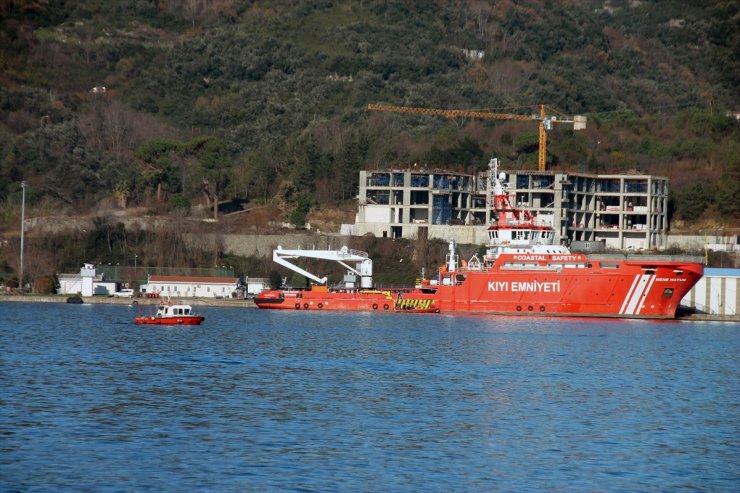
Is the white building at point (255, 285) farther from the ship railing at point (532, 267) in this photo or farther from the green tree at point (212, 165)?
the ship railing at point (532, 267)

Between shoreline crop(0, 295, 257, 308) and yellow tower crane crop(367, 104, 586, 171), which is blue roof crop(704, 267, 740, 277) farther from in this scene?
yellow tower crane crop(367, 104, 586, 171)

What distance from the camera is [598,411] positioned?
130 ft

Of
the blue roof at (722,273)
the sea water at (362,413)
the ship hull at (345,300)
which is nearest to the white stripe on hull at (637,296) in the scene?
the blue roof at (722,273)

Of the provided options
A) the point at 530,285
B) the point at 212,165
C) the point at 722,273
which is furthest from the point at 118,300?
the point at 722,273

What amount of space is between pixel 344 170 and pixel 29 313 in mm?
52713

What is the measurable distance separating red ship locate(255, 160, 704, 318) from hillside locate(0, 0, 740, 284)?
104 ft

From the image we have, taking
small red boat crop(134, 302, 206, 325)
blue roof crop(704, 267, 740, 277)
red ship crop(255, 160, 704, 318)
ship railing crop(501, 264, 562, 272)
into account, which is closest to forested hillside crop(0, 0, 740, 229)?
blue roof crop(704, 267, 740, 277)

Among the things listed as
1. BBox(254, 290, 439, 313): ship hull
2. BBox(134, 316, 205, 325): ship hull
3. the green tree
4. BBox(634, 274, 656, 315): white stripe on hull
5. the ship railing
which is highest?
the green tree

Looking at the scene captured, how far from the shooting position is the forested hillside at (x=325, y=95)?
434ft

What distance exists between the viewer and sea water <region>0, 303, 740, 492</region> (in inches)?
1145

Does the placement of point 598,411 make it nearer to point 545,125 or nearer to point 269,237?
point 269,237

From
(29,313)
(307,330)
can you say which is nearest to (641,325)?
(307,330)

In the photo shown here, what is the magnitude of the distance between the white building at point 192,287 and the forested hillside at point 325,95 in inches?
768

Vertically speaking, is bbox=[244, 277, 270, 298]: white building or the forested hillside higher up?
the forested hillside
